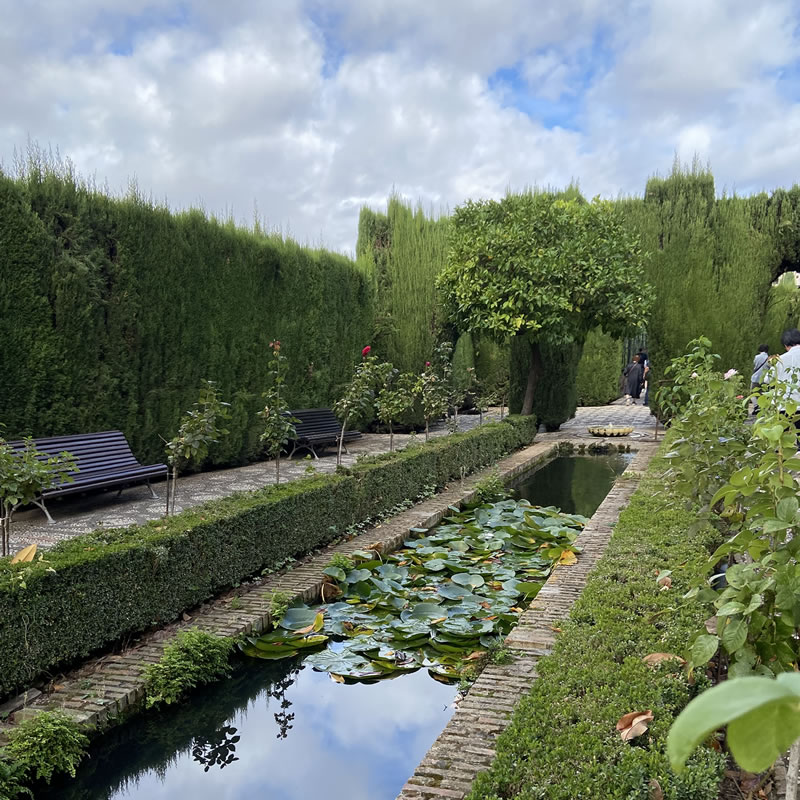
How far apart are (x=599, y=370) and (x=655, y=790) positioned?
67.3 feet

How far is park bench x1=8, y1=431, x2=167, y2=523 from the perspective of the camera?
6.22 m

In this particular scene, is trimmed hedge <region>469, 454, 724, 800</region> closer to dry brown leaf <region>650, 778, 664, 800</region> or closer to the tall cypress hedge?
dry brown leaf <region>650, 778, 664, 800</region>

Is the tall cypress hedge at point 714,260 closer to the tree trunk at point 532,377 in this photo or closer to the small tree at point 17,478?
the tree trunk at point 532,377

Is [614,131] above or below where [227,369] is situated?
above

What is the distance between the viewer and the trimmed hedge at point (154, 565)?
3217 mm

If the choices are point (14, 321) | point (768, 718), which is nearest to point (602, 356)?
point (14, 321)

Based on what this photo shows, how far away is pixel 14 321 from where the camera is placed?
6586 millimetres

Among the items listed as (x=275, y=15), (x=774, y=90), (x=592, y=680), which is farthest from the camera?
(x=275, y=15)

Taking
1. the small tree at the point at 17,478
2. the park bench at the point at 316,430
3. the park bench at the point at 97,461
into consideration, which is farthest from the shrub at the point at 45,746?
the park bench at the point at 316,430

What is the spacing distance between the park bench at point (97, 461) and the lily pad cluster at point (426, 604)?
8.88 ft

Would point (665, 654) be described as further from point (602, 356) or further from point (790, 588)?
point (602, 356)

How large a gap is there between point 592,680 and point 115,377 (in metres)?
6.57

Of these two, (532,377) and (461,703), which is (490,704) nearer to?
(461,703)

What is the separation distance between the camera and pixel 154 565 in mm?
3932
